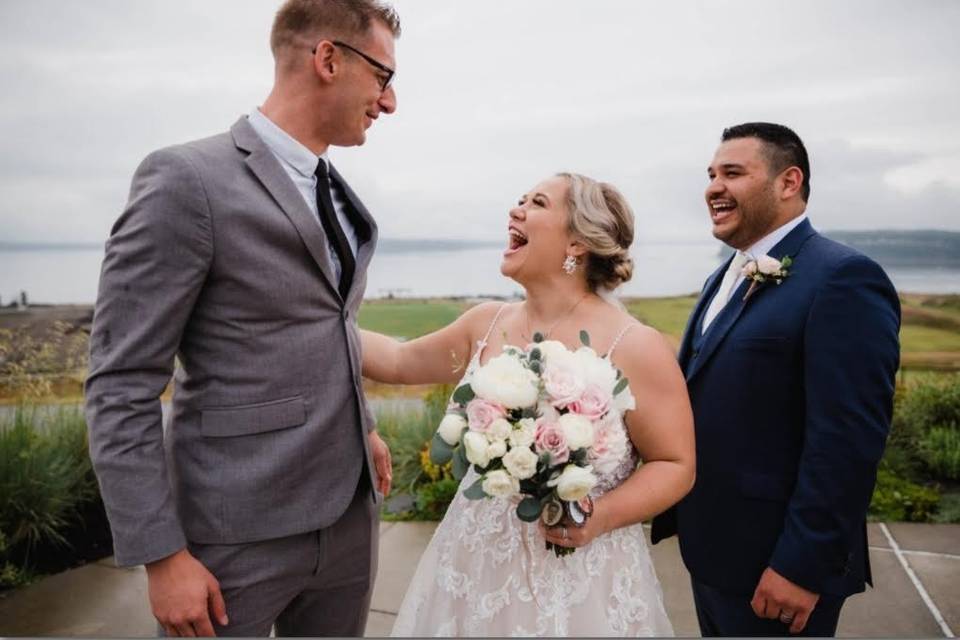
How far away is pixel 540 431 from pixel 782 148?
1622 millimetres

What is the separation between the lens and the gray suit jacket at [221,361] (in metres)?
1.72

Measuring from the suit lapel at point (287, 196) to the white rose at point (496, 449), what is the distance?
651 mm

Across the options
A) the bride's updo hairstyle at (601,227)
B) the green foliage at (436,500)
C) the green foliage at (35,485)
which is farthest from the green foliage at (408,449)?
the bride's updo hairstyle at (601,227)

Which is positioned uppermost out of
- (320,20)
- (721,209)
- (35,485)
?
(320,20)

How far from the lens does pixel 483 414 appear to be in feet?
6.02

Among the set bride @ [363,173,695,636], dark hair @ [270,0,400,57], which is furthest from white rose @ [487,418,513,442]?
dark hair @ [270,0,400,57]

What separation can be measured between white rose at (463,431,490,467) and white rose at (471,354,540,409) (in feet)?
0.35

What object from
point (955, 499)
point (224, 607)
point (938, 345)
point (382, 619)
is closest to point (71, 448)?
point (382, 619)

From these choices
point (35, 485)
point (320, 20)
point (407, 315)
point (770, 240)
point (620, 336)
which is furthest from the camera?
point (407, 315)

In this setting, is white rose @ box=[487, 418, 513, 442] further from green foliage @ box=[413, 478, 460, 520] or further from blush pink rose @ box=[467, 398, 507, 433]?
green foliage @ box=[413, 478, 460, 520]

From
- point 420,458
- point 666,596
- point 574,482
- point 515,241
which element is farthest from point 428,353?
point 420,458

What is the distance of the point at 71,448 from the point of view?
484 centimetres

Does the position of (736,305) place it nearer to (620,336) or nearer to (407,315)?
(620,336)

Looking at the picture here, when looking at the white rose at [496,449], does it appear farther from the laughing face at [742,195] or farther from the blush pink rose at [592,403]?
the laughing face at [742,195]
